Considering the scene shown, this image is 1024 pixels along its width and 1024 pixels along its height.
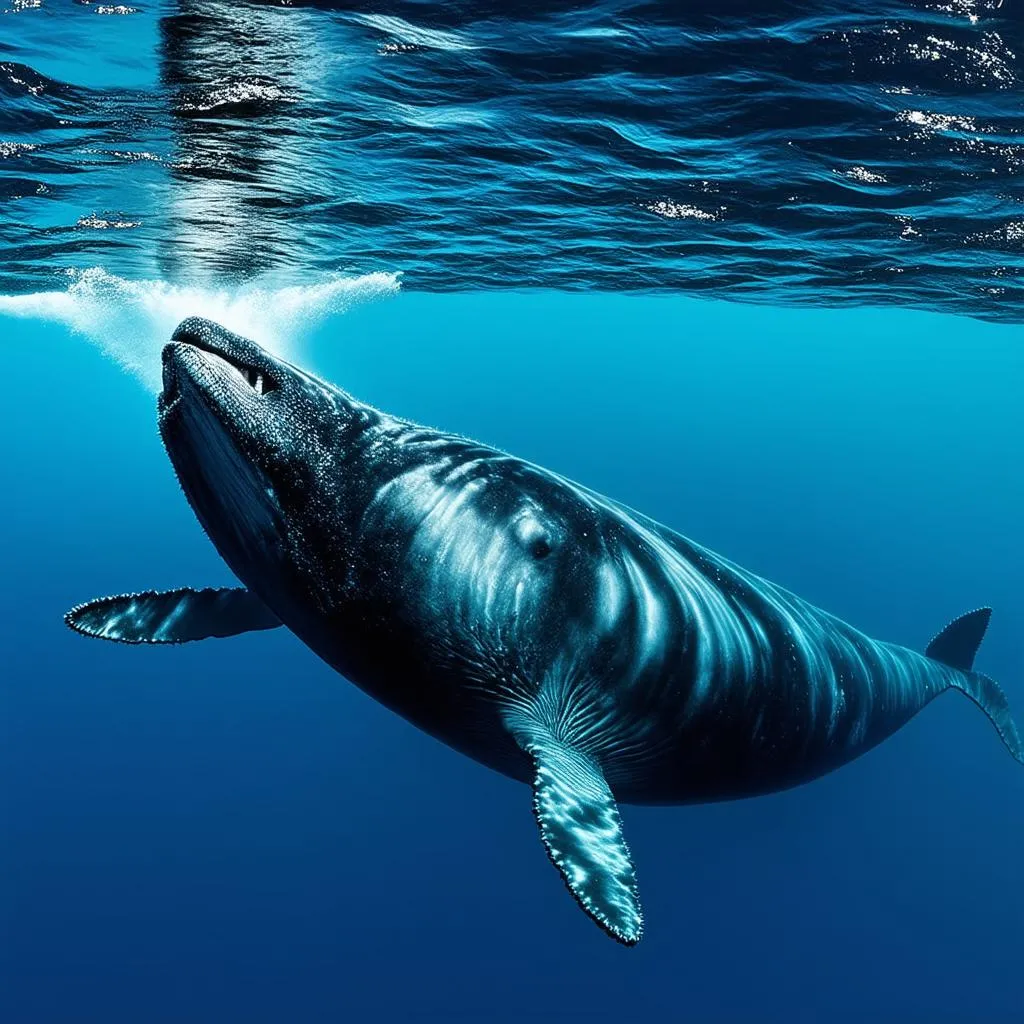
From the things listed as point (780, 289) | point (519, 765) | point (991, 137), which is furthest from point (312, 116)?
point (780, 289)

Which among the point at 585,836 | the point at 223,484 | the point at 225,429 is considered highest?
the point at 225,429

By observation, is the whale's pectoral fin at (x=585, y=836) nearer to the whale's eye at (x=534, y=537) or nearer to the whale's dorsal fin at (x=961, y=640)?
the whale's eye at (x=534, y=537)

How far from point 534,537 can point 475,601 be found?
0.51 meters

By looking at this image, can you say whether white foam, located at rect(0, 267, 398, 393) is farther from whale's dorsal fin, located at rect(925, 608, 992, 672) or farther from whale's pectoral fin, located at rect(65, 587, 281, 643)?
whale's dorsal fin, located at rect(925, 608, 992, 672)

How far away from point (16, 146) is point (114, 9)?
22.1 ft

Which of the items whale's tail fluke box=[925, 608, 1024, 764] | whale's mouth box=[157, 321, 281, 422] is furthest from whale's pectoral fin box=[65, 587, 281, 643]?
whale's tail fluke box=[925, 608, 1024, 764]

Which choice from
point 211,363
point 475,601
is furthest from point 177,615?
point 475,601

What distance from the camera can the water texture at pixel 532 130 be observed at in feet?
29.6

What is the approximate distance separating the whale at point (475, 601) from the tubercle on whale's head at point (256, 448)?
11 mm

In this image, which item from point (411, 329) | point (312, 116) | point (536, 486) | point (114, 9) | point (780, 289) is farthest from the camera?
point (411, 329)

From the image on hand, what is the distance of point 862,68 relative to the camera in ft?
31.7

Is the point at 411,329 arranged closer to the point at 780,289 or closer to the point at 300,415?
the point at 780,289

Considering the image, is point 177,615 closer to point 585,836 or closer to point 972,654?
point 585,836

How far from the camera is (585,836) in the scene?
3703 millimetres
